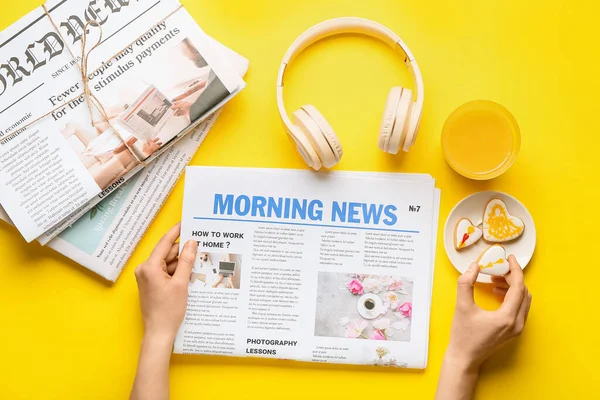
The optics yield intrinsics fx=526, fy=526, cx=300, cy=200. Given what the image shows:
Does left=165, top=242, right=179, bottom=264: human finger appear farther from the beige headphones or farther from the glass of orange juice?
the glass of orange juice

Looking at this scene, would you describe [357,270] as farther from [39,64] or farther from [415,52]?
[39,64]

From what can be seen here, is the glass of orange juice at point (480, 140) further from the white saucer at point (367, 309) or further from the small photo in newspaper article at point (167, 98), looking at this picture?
the small photo in newspaper article at point (167, 98)

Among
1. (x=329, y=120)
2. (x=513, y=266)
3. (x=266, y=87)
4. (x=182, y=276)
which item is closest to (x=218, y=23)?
(x=266, y=87)

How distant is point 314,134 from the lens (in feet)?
2.32

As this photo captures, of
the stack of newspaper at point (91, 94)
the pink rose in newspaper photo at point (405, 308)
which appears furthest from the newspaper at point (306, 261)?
the stack of newspaper at point (91, 94)

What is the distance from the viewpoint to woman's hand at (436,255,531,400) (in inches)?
28.4

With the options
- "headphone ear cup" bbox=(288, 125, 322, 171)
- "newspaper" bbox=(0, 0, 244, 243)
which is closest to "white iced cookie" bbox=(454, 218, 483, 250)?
"headphone ear cup" bbox=(288, 125, 322, 171)

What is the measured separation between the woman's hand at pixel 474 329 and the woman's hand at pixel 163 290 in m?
0.39

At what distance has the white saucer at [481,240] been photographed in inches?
30.2

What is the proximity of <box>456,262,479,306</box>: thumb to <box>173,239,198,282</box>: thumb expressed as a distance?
39cm

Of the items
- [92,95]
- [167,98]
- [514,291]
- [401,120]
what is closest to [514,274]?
[514,291]

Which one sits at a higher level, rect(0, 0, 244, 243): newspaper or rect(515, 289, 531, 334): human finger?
rect(0, 0, 244, 243): newspaper

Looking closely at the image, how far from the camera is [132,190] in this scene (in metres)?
0.79

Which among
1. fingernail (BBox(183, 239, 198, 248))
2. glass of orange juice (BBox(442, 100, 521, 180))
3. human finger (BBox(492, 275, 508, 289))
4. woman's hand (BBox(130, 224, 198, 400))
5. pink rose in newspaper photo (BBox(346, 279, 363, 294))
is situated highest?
glass of orange juice (BBox(442, 100, 521, 180))
